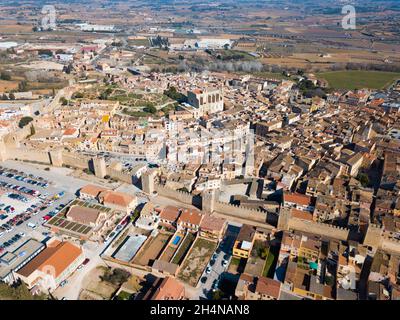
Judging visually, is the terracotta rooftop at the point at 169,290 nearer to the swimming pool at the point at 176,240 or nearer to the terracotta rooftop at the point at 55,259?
the swimming pool at the point at 176,240

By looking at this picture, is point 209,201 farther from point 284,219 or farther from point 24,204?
point 24,204

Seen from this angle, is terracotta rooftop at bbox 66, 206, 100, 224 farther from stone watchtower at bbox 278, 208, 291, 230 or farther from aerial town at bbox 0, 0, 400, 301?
stone watchtower at bbox 278, 208, 291, 230

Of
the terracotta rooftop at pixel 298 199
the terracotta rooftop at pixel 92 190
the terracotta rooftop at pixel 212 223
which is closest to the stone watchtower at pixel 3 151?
the terracotta rooftop at pixel 92 190

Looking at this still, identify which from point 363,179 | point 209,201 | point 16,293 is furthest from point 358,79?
point 16,293

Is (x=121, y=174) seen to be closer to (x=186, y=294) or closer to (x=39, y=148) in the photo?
(x=39, y=148)

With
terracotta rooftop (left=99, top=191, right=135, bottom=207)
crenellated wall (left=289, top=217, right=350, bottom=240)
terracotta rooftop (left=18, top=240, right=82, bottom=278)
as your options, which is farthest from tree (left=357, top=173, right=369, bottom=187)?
terracotta rooftop (left=18, top=240, right=82, bottom=278)

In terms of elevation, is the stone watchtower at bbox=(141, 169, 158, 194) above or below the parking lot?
above
